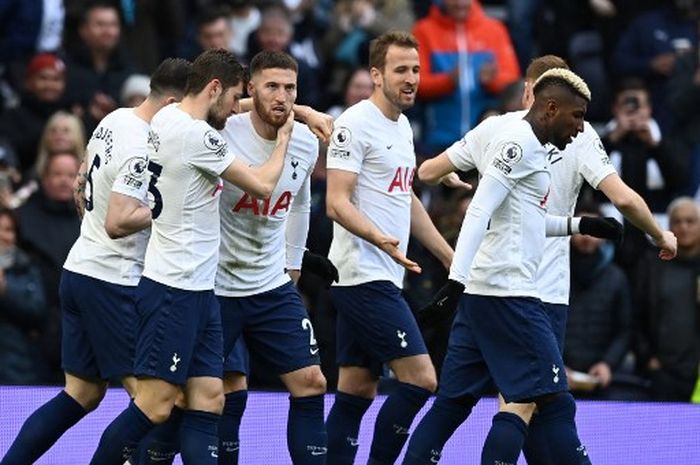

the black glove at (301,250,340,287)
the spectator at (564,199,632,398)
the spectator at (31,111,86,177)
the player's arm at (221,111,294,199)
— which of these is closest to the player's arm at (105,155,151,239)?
the player's arm at (221,111,294,199)

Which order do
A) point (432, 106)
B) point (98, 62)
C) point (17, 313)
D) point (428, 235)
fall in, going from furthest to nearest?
point (432, 106)
point (98, 62)
point (17, 313)
point (428, 235)

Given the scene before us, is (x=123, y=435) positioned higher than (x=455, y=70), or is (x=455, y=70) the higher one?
(x=455, y=70)

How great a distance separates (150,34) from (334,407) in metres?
6.48

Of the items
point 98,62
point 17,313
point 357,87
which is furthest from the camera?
point 98,62

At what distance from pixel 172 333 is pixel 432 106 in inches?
266

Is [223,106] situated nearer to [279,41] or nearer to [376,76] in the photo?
[376,76]

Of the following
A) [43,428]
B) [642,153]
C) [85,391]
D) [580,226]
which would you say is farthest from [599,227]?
[642,153]

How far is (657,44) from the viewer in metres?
16.2

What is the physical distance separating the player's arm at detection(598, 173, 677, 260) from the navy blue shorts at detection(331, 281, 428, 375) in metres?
1.25

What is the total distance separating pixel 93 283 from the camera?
987 cm

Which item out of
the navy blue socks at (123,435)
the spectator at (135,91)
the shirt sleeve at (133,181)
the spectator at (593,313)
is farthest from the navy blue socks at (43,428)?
the spectator at (135,91)

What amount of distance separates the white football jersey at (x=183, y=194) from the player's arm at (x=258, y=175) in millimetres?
47

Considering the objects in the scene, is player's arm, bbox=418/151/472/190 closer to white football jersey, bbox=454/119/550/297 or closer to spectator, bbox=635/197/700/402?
white football jersey, bbox=454/119/550/297

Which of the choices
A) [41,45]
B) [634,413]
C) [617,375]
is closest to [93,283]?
[634,413]
